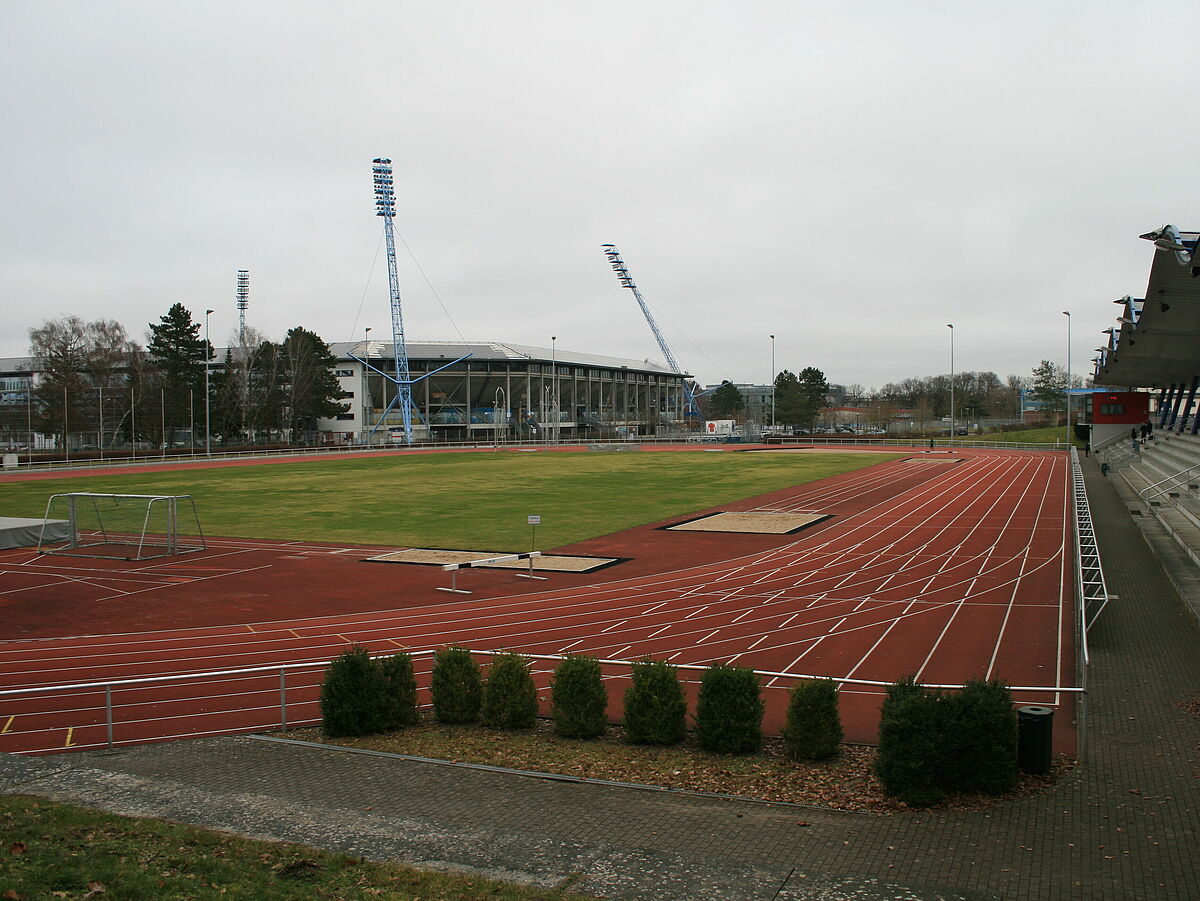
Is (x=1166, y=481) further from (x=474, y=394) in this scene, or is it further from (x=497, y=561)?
(x=474, y=394)

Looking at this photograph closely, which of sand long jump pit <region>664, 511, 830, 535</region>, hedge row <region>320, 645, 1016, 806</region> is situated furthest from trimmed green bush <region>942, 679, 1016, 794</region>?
sand long jump pit <region>664, 511, 830, 535</region>

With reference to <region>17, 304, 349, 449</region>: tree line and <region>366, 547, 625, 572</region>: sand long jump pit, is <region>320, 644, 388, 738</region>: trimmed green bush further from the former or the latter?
<region>17, 304, 349, 449</region>: tree line

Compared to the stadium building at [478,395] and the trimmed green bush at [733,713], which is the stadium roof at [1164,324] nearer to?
the trimmed green bush at [733,713]

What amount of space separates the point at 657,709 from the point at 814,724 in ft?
6.00

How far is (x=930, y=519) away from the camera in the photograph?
113 ft

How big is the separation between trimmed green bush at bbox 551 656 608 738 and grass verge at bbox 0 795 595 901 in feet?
14.2

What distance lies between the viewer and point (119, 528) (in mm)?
31297

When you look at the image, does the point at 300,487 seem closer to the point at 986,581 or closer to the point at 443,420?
the point at 986,581

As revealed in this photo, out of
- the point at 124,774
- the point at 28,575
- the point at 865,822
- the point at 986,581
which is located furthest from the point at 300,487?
the point at 865,822

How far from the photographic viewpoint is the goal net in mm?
28484

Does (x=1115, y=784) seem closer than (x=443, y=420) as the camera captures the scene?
Yes

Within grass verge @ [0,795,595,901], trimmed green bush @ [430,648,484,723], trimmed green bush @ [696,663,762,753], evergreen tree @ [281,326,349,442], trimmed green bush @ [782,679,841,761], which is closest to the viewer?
grass verge @ [0,795,595,901]

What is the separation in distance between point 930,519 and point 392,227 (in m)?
109

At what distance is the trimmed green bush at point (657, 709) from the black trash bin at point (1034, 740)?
11.8ft
